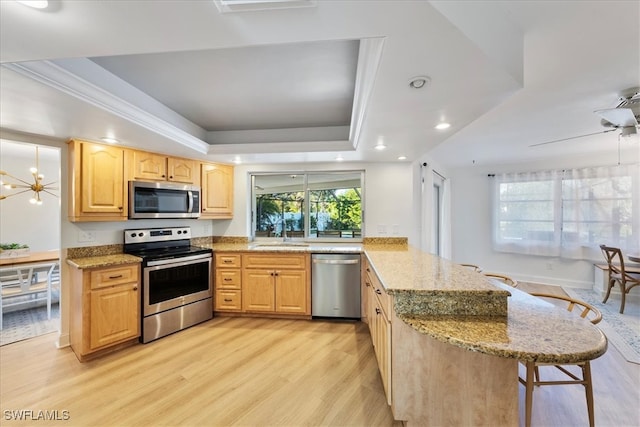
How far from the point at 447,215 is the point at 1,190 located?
792cm

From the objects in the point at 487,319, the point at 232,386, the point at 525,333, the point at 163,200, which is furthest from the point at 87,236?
the point at 525,333

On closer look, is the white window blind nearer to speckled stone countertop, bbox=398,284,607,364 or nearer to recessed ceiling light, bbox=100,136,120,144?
speckled stone countertop, bbox=398,284,607,364

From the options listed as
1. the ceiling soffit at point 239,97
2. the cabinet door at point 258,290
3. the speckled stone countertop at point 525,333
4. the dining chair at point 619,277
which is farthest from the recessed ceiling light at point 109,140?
the dining chair at point 619,277

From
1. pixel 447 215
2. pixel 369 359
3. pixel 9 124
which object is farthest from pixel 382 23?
pixel 447 215

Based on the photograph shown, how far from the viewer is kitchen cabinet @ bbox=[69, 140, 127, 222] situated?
255cm

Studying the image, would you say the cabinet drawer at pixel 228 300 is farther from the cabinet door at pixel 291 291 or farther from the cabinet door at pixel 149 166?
the cabinet door at pixel 149 166

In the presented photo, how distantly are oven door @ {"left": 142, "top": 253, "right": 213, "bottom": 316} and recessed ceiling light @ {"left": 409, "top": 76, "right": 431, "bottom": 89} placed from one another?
2907 mm

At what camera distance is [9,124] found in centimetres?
220

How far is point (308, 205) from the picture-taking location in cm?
407

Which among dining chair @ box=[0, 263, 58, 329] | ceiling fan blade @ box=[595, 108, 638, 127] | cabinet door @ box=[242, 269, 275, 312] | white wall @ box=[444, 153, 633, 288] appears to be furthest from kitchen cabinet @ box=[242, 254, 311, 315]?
white wall @ box=[444, 153, 633, 288]

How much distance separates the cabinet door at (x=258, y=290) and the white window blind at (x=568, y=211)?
15.6 ft

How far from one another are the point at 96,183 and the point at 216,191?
137cm

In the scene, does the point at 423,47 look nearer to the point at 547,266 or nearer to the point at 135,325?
the point at 135,325

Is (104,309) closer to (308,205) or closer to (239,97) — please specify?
(239,97)
